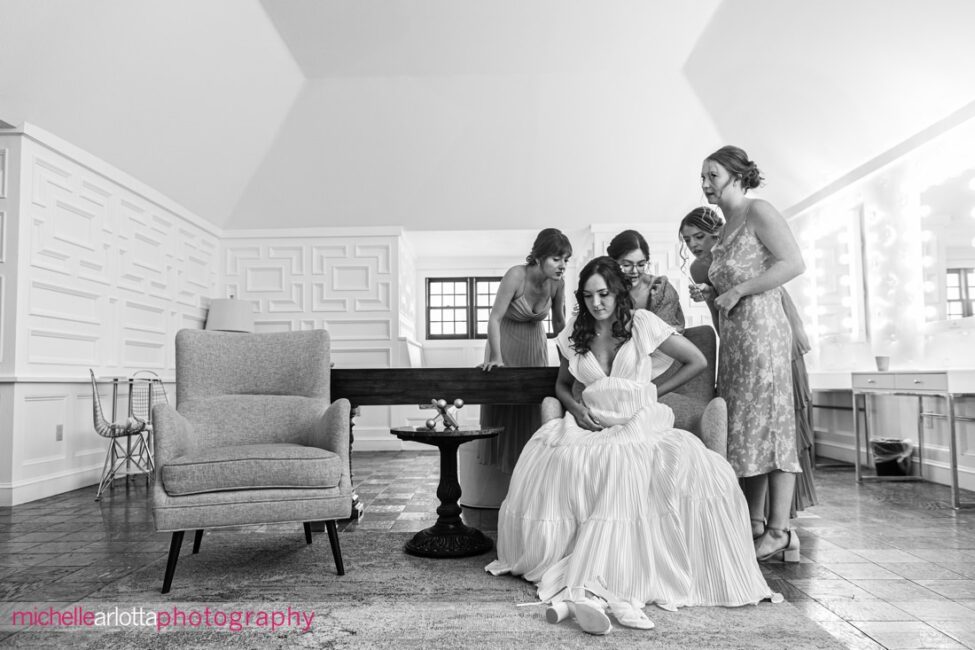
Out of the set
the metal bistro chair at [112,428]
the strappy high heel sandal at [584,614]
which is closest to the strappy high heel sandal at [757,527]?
the strappy high heel sandal at [584,614]

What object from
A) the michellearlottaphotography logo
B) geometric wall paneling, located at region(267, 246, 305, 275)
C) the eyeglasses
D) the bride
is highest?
geometric wall paneling, located at region(267, 246, 305, 275)

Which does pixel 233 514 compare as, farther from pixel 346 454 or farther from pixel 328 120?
pixel 328 120

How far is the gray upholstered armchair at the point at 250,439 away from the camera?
243 cm

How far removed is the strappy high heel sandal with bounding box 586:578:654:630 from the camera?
199 centimetres

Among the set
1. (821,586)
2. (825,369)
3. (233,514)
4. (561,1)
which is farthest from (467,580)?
(825,369)

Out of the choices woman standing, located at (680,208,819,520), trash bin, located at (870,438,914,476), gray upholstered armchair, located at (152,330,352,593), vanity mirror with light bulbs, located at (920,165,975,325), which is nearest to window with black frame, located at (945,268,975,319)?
vanity mirror with light bulbs, located at (920,165,975,325)

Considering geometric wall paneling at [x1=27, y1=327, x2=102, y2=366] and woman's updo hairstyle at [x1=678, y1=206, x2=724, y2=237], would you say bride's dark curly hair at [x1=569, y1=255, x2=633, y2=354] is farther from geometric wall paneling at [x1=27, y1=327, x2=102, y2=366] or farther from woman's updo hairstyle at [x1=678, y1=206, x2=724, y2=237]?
geometric wall paneling at [x1=27, y1=327, x2=102, y2=366]

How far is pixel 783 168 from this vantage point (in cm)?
662

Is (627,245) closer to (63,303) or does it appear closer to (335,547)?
(335,547)

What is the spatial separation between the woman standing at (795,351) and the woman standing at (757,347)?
0.39 feet

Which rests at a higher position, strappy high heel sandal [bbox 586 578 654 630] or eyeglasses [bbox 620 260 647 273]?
eyeglasses [bbox 620 260 647 273]

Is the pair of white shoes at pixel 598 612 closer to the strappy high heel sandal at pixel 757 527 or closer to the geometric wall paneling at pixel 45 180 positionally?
the strappy high heel sandal at pixel 757 527

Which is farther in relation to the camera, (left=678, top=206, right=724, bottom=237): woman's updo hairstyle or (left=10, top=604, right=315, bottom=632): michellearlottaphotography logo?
(left=678, top=206, right=724, bottom=237): woman's updo hairstyle

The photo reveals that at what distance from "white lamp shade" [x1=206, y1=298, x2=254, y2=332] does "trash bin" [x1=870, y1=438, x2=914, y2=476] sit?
19.2 ft
